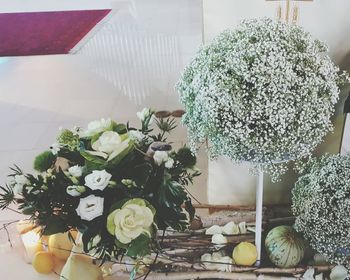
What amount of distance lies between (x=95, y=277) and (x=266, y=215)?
0.64 meters

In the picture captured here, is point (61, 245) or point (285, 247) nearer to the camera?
point (285, 247)

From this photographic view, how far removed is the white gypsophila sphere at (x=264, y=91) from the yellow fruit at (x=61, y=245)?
78 cm

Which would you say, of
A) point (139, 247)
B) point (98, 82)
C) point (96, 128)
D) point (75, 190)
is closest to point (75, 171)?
point (75, 190)

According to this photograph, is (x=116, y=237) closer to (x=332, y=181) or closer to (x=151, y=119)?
A: (x=151, y=119)

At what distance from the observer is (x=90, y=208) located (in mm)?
1138

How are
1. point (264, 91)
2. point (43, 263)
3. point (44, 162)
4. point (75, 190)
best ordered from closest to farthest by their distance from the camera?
1. point (264, 91)
2. point (75, 190)
3. point (44, 162)
4. point (43, 263)

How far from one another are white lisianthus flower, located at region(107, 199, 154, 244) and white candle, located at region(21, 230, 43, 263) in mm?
659

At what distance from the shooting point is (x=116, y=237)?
45.2 inches

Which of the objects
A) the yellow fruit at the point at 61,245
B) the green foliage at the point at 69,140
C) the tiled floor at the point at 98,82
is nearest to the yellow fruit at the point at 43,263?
the yellow fruit at the point at 61,245

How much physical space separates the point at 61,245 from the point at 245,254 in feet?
2.18

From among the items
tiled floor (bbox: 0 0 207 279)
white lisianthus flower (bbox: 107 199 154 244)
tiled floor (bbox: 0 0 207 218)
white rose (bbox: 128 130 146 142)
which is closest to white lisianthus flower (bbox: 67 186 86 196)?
white lisianthus flower (bbox: 107 199 154 244)

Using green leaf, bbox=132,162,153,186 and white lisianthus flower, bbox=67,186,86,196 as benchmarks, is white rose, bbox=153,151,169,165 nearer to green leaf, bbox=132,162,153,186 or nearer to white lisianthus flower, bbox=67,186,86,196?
green leaf, bbox=132,162,153,186

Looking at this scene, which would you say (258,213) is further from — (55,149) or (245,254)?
(55,149)

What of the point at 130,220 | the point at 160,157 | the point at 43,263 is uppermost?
the point at 160,157
